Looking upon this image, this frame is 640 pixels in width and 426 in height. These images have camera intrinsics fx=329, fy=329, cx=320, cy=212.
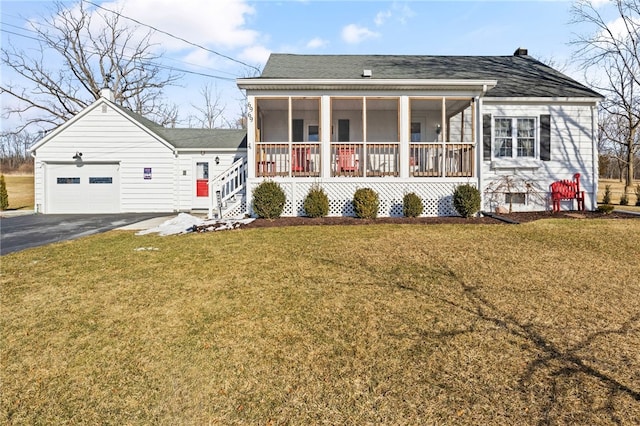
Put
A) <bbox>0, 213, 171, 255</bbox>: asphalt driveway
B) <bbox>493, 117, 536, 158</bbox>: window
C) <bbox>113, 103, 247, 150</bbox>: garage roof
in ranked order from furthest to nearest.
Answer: <bbox>113, 103, 247, 150</bbox>: garage roof → <bbox>493, 117, 536, 158</bbox>: window → <bbox>0, 213, 171, 255</bbox>: asphalt driveway

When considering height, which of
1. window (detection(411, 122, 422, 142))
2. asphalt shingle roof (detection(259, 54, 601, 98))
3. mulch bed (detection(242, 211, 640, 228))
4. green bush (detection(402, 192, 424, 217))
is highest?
asphalt shingle roof (detection(259, 54, 601, 98))

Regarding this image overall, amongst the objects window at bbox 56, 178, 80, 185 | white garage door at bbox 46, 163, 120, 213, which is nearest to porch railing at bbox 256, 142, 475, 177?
white garage door at bbox 46, 163, 120, 213

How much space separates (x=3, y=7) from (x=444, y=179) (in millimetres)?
21295

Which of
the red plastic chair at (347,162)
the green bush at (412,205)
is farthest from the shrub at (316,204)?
the green bush at (412,205)

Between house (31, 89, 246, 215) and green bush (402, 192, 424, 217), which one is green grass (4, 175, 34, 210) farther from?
green bush (402, 192, 424, 217)

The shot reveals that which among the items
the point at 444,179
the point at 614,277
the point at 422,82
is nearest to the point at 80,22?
the point at 422,82

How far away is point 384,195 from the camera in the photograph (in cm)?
1013

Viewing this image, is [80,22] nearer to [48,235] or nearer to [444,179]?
[48,235]

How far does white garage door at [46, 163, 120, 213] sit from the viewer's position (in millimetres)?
14250

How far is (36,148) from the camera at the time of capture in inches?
547

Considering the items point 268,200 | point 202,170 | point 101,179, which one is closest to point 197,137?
point 202,170

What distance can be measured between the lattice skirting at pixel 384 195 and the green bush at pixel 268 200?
24.7 inches

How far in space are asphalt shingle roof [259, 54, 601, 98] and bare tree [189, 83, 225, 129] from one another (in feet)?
82.6

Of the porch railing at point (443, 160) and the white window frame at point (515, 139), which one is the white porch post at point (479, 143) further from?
the white window frame at point (515, 139)
